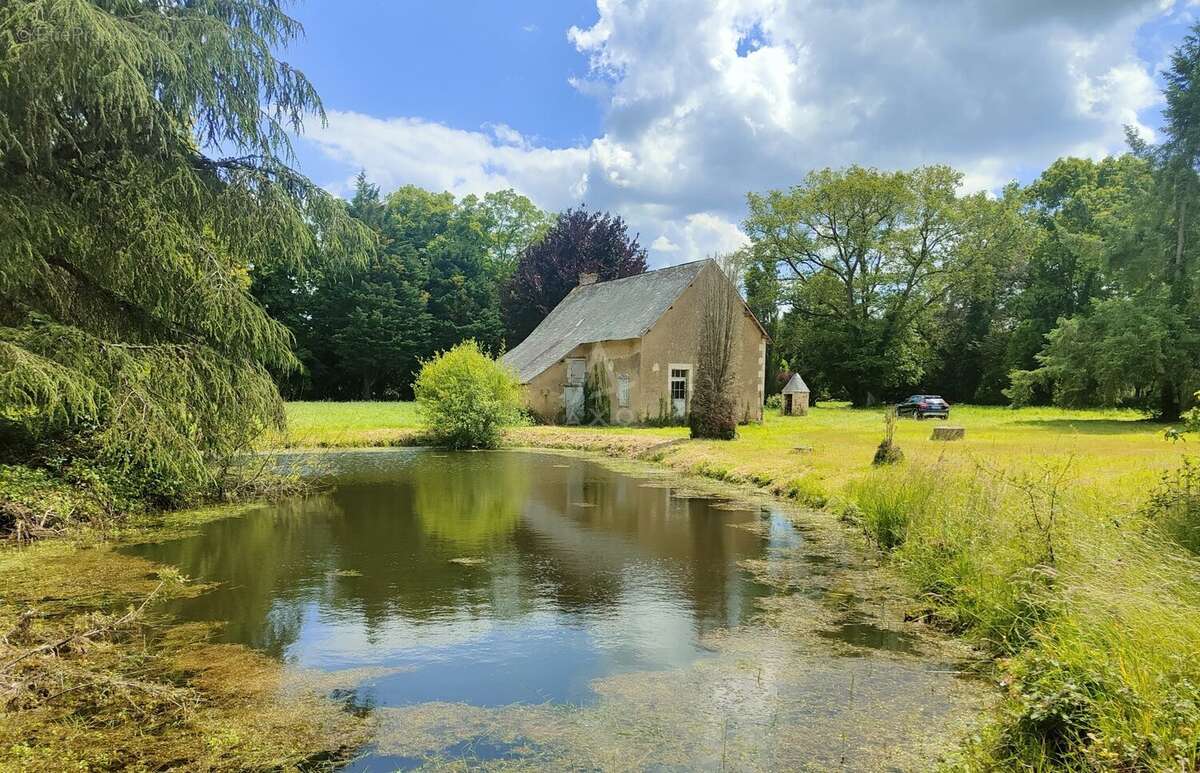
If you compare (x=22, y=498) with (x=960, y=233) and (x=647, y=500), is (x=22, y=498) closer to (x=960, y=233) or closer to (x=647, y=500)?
(x=647, y=500)

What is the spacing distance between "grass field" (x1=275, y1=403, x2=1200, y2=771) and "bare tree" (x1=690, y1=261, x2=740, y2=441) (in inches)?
324

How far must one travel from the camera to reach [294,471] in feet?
47.1

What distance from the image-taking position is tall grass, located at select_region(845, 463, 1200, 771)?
3432mm

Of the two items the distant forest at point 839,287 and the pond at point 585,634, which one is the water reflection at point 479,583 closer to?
the pond at point 585,634

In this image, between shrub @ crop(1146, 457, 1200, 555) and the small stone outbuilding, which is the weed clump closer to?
shrub @ crop(1146, 457, 1200, 555)

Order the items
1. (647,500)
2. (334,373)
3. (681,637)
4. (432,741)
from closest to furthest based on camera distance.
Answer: (432,741) < (681,637) < (647,500) < (334,373)

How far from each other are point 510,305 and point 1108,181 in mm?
34804

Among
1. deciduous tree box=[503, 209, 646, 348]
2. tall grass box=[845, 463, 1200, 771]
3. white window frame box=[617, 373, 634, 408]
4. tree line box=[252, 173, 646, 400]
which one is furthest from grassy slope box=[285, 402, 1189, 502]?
deciduous tree box=[503, 209, 646, 348]

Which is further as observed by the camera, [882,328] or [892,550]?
[882,328]

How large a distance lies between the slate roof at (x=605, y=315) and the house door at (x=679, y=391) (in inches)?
93.4

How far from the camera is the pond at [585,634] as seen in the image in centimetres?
436

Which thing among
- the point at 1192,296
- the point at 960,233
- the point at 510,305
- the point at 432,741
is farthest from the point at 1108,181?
the point at 432,741

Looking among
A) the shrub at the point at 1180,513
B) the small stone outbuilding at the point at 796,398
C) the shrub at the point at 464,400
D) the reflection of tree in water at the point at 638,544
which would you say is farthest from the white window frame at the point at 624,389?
the shrub at the point at 1180,513

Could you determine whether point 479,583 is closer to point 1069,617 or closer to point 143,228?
point 1069,617
